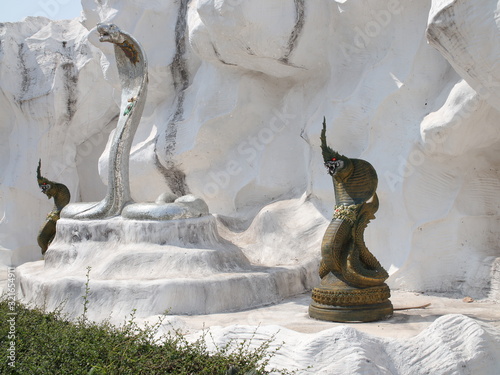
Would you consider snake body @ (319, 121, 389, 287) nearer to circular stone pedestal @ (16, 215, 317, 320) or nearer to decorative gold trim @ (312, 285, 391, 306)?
decorative gold trim @ (312, 285, 391, 306)

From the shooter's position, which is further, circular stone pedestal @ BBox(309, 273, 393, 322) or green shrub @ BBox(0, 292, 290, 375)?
circular stone pedestal @ BBox(309, 273, 393, 322)

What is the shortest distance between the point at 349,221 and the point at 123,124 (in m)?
3.11

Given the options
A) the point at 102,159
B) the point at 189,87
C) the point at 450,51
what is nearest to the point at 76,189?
the point at 102,159

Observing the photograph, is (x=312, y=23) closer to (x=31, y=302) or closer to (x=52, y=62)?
(x=31, y=302)

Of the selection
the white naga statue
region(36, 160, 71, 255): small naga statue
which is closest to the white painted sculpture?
the white naga statue

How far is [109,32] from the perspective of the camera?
6699 mm

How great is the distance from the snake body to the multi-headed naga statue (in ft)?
8.63

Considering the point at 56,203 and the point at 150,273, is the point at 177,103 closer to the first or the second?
the point at 56,203

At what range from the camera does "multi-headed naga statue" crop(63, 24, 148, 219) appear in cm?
657

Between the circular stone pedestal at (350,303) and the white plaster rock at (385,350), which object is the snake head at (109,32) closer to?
the circular stone pedestal at (350,303)

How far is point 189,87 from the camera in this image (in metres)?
9.49

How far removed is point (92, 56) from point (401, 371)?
29.7ft

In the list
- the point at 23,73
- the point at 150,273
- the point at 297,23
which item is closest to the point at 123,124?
the point at 150,273

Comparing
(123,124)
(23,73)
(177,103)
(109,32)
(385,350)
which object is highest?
(23,73)
